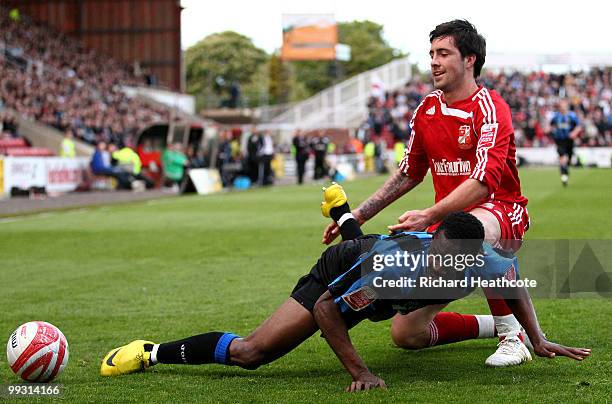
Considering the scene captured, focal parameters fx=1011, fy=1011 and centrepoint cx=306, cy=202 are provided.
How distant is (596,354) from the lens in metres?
6.45

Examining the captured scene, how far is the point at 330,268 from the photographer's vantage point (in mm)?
5812

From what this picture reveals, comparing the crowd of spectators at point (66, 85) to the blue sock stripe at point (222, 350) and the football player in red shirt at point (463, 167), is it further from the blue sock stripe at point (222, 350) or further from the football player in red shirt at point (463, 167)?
the blue sock stripe at point (222, 350)

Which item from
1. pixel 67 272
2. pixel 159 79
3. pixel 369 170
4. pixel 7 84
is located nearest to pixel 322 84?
pixel 159 79

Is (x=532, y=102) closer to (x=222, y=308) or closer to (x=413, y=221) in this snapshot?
(x=222, y=308)

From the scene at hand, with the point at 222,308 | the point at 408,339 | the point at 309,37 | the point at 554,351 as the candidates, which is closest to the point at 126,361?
the point at 408,339

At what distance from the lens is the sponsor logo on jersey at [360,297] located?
562 centimetres

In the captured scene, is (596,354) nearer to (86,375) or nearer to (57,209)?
(86,375)

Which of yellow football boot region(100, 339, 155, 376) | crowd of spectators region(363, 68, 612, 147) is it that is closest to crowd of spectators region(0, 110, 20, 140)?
crowd of spectators region(363, 68, 612, 147)

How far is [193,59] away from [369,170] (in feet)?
199

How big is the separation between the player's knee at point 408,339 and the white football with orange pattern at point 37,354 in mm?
2161

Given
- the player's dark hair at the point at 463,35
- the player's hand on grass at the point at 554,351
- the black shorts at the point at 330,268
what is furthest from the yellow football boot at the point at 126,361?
the player's dark hair at the point at 463,35

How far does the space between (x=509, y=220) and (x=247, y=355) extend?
182 centimetres

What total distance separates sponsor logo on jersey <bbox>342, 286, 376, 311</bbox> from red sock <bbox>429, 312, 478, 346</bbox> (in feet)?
4.10

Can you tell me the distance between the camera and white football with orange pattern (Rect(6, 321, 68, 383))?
593 cm
